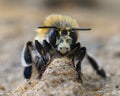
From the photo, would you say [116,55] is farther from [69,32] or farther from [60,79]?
[60,79]

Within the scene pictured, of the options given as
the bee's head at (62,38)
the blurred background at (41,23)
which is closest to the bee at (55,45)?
the bee's head at (62,38)

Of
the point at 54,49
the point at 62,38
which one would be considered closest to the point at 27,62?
the point at 54,49

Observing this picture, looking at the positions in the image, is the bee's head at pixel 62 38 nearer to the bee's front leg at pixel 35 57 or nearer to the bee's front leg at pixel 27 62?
the bee's front leg at pixel 35 57

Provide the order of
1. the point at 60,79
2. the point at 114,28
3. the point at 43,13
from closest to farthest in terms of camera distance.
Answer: the point at 60,79 < the point at 114,28 < the point at 43,13

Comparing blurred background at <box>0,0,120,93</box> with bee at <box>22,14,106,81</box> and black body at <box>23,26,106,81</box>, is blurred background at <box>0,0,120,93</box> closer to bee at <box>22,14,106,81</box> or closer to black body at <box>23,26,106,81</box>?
bee at <box>22,14,106,81</box>

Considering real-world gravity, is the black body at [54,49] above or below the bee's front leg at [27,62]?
above

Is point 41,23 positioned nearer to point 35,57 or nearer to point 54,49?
point 35,57

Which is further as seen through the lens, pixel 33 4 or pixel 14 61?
pixel 33 4

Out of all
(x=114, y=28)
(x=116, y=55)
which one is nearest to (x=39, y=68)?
(x=116, y=55)
